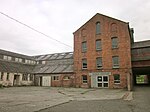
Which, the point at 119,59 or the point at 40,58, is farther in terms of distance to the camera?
the point at 40,58

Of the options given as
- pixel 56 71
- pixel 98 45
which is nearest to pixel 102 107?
pixel 98 45

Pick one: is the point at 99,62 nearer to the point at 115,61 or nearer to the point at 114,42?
the point at 115,61

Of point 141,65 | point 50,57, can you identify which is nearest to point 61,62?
point 50,57

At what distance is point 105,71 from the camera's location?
96.8 feet

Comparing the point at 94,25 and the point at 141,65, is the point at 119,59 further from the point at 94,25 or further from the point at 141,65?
the point at 94,25

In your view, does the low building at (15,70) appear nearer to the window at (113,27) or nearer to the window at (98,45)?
the window at (98,45)

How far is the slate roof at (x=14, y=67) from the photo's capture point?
35356 mm

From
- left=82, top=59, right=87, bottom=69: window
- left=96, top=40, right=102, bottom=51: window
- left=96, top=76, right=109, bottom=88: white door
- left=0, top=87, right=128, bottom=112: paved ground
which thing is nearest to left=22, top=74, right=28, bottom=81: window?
left=82, top=59, right=87, bottom=69: window

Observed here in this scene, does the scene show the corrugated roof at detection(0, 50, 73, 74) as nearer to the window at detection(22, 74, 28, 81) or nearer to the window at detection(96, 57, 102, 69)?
the window at detection(22, 74, 28, 81)

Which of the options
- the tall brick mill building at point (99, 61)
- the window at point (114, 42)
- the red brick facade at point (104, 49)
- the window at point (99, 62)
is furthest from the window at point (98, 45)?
the window at point (114, 42)

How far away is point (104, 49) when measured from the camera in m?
30.4

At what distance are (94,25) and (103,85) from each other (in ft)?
36.8

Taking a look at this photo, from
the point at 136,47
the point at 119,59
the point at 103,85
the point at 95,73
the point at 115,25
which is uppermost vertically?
the point at 115,25

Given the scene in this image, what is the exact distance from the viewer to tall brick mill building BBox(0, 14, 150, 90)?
2845cm
